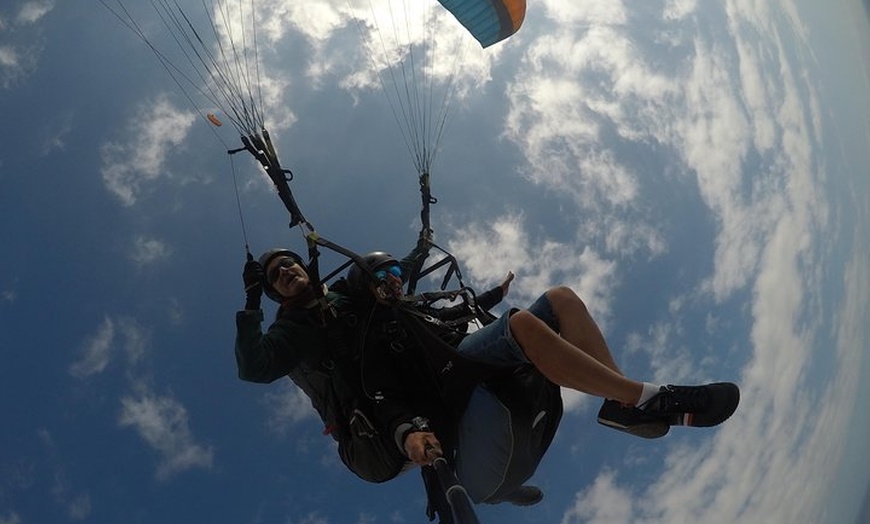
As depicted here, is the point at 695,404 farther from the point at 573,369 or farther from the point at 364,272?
the point at 364,272


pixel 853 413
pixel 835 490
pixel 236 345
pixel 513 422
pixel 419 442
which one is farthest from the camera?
pixel 853 413

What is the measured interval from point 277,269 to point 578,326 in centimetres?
222

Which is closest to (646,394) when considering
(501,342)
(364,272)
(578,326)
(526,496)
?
(578,326)

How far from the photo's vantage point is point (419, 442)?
8.18ft

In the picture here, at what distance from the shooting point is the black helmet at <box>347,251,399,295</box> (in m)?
3.68

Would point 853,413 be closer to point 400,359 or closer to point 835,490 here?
point 835,490

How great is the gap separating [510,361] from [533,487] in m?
1.59

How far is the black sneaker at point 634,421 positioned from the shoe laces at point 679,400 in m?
0.08

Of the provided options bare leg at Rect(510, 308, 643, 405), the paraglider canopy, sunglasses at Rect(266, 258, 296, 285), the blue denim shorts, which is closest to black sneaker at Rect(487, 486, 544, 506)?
the blue denim shorts

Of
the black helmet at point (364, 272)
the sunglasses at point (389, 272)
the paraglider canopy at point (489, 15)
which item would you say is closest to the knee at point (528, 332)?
the black helmet at point (364, 272)

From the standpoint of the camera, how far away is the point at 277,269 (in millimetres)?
3791

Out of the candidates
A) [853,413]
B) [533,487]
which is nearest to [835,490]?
[853,413]

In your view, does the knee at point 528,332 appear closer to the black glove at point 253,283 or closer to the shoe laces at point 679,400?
the shoe laces at point 679,400

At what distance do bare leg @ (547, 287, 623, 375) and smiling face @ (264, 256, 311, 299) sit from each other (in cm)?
178
